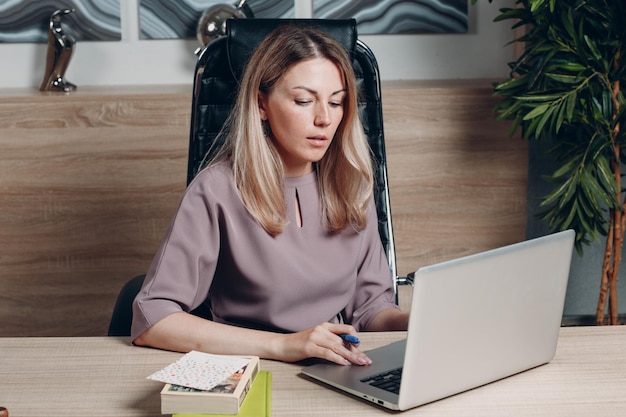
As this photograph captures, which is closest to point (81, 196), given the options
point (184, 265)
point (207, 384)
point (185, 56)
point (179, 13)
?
point (185, 56)

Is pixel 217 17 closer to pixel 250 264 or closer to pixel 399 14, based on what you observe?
pixel 399 14

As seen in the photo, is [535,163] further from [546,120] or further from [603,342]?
[603,342]

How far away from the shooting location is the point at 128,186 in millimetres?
2793

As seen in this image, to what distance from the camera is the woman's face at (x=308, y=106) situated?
1688mm

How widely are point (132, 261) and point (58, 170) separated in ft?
1.25

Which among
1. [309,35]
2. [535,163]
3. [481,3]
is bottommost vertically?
[535,163]

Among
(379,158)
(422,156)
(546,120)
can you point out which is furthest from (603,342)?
(422,156)

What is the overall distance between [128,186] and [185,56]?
1.80 feet

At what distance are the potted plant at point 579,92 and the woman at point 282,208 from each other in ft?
2.98

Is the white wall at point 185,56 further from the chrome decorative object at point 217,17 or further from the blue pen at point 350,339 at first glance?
the blue pen at point 350,339

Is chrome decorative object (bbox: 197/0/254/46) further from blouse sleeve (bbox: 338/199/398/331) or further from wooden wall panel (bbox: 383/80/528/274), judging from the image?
blouse sleeve (bbox: 338/199/398/331)

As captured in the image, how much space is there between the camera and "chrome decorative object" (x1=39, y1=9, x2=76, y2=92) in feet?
9.34

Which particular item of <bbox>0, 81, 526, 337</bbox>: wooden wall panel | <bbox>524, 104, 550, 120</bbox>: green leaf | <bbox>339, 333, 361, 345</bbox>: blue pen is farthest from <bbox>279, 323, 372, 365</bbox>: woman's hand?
<bbox>0, 81, 526, 337</bbox>: wooden wall panel

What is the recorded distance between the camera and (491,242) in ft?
9.50
